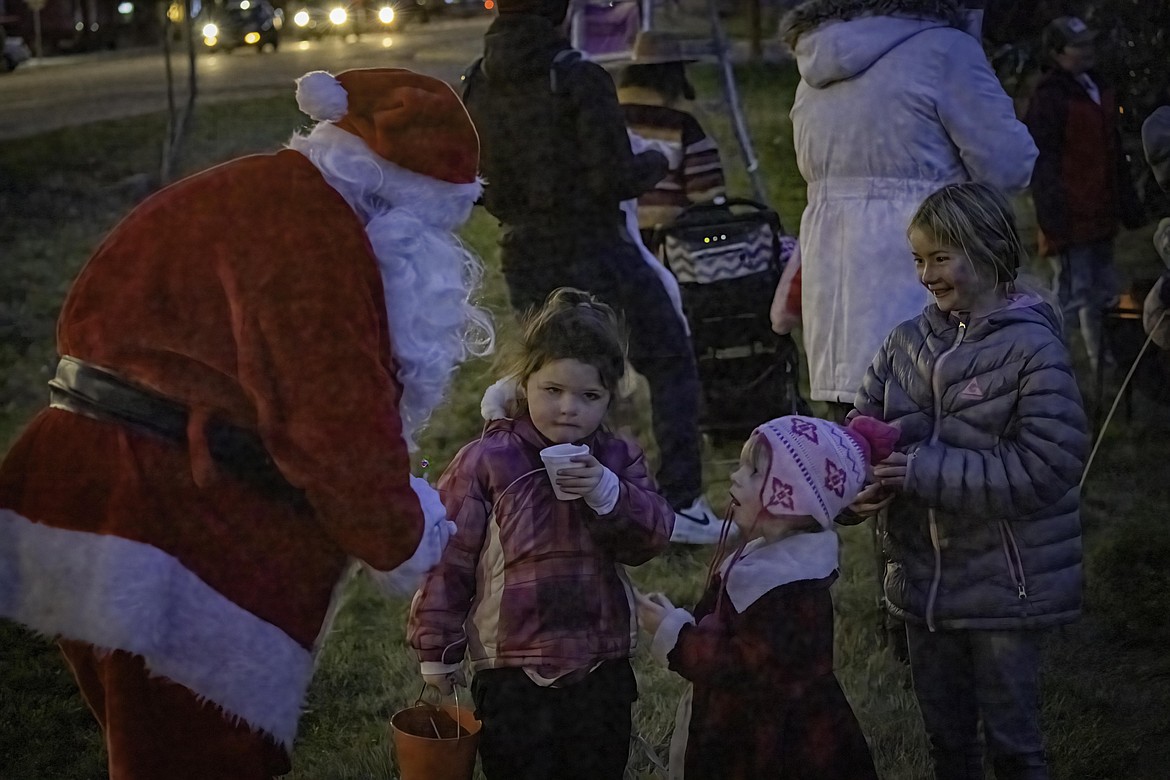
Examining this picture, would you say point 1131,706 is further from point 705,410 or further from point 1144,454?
point 705,410

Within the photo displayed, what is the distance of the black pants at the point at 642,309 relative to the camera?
305 centimetres

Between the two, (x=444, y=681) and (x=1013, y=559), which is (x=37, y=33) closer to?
(x=444, y=681)

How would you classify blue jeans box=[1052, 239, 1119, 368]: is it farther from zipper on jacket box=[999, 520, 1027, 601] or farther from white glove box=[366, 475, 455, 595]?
white glove box=[366, 475, 455, 595]

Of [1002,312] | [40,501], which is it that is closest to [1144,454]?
[1002,312]

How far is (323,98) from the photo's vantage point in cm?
212

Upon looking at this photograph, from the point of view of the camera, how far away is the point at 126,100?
8.41 ft

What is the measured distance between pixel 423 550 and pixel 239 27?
1.15 meters

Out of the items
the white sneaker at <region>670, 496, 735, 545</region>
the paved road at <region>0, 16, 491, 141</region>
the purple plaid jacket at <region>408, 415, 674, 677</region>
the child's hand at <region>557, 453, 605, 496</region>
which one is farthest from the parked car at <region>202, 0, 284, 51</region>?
the white sneaker at <region>670, 496, 735, 545</region>

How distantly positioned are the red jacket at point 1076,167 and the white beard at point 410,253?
7.61 feet

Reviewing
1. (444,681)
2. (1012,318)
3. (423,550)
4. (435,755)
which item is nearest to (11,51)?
(423,550)

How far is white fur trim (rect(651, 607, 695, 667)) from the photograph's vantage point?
7.04 ft

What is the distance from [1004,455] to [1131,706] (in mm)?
1247

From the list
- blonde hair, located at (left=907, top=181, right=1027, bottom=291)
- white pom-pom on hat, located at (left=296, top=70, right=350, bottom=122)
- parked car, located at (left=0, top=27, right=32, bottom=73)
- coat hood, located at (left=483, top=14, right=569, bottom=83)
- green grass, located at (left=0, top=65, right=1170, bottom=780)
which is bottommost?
green grass, located at (left=0, top=65, right=1170, bottom=780)

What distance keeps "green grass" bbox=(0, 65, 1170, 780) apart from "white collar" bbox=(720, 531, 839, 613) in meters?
0.69
